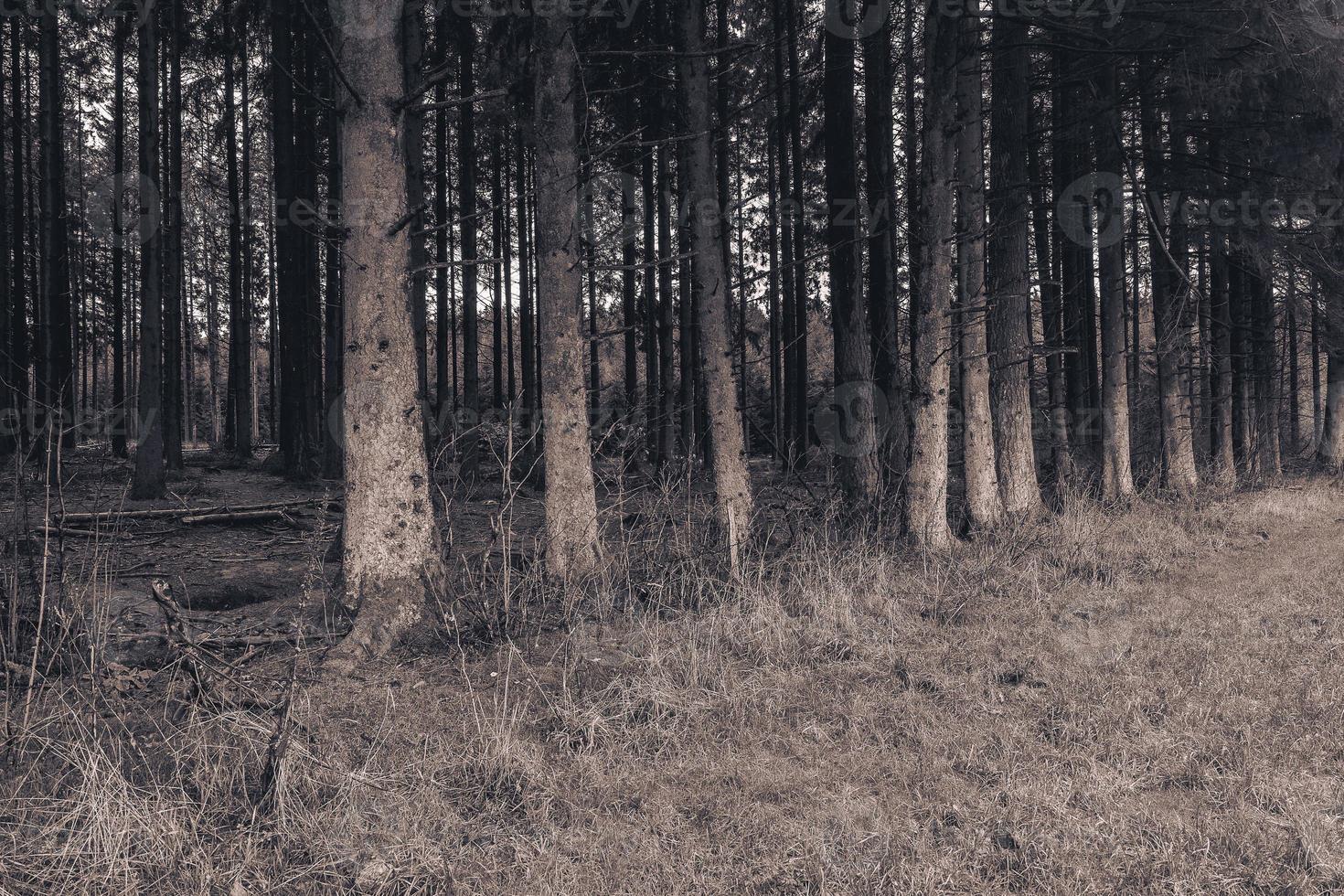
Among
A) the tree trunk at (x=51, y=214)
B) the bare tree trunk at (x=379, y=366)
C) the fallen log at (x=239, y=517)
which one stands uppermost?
the tree trunk at (x=51, y=214)

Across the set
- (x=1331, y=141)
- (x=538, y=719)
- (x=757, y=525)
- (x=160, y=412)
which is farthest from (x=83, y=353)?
(x=1331, y=141)

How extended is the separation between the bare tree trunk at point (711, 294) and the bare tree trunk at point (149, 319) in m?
8.20

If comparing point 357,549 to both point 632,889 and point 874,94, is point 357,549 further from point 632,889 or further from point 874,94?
point 874,94

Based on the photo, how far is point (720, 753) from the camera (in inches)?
138

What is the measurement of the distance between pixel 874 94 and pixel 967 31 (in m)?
1.37

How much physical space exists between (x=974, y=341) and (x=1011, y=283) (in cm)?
116

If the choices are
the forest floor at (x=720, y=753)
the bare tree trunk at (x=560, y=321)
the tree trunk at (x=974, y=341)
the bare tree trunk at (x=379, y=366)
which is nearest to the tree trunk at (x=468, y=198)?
the bare tree trunk at (x=560, y=321)

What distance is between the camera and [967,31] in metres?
8.16

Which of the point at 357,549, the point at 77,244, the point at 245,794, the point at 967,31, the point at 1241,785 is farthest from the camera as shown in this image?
the point at 77,244

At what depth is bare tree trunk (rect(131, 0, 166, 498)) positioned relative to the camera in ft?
38.6

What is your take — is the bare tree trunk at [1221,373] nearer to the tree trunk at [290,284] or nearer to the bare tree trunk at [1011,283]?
the bare tree trunk at [1011,283]

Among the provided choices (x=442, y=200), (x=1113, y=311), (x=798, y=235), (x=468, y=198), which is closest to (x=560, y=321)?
(x=468, y=198)

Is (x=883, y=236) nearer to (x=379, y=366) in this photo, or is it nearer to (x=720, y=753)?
(x=379, y=366)

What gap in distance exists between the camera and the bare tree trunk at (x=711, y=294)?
306 inches
